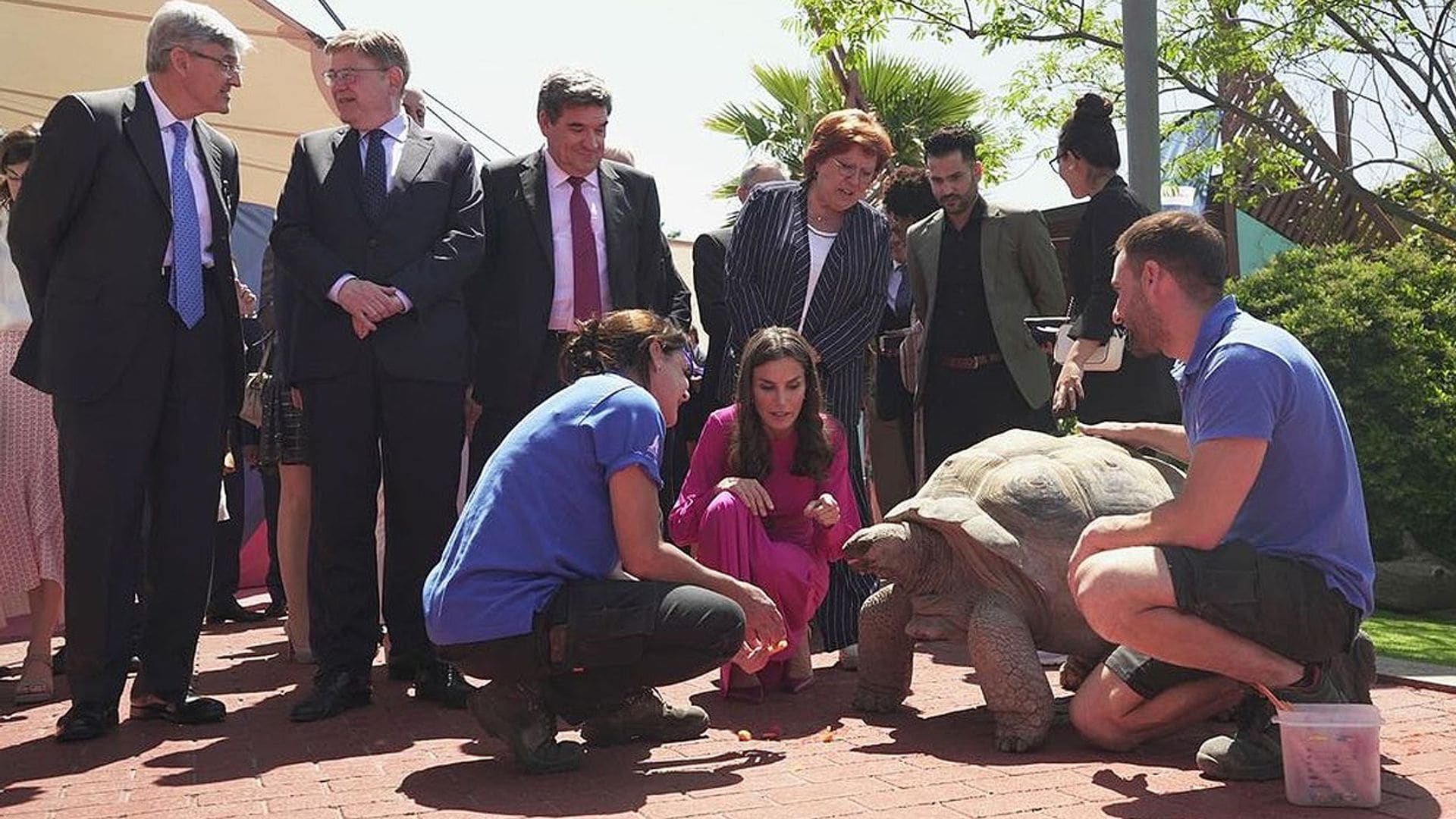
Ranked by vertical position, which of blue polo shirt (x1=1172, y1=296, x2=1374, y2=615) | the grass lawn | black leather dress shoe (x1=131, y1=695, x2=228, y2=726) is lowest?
the grass lawn

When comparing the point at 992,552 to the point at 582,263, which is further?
the point at 582,263

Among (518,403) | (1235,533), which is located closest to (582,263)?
(518,403)

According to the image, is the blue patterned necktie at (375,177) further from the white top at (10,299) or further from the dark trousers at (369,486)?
the white top at (10,299)

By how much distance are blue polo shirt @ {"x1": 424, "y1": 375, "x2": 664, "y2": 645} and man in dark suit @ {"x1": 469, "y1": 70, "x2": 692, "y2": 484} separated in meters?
1.55

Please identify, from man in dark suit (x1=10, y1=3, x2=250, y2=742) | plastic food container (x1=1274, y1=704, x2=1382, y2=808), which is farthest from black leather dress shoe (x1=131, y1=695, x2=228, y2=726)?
plastic food container (x1=1274, y1=704, x2=1382, y2=808)

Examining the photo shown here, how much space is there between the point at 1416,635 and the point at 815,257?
374 cm

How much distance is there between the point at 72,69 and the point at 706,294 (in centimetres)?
496

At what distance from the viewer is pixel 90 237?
17.4 feet

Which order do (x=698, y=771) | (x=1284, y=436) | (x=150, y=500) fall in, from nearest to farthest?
1. (x=1284, y=436)
2. (x=698, y=771)
3. (x=150, y=500)

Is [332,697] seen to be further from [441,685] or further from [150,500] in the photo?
[150,500]

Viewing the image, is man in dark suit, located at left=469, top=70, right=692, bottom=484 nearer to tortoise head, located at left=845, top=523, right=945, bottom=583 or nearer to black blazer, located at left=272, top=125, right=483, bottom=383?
black blazer, located at left=272, top=125, right=483, bottom=383

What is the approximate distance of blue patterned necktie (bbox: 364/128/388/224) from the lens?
5.70m

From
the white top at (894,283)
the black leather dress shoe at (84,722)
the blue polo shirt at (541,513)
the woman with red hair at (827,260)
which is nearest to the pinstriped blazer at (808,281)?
the woman with red hair at (827,260)

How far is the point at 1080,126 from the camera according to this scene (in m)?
6.20
